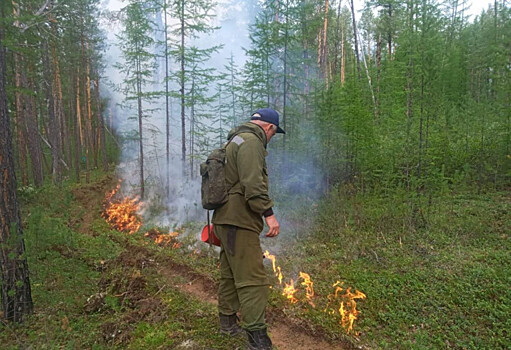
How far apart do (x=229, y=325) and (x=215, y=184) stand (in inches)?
70.1

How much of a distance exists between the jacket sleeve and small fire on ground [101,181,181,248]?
6001 millimetres

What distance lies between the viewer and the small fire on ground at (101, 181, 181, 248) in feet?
30.2

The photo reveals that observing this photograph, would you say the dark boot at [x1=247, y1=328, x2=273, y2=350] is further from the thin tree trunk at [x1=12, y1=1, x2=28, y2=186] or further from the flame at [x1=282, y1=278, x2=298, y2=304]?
the thin tree trunk at [x1=12, y1=1, x2=28, y2=186]

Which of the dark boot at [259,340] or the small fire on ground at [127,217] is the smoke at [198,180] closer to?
the small fire on ground at [127,217]

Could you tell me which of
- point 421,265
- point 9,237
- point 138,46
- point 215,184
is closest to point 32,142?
point 138,46

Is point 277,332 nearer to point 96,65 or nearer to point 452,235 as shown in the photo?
point 452,235

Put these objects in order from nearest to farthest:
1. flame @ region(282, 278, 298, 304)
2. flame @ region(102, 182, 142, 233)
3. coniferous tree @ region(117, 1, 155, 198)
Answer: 1. flame @ region(282, 278, 298, 304)
2. flame @ region(102, 182, 142, 233)
3. coniferous tree @ region(117, 1, 155, 198)

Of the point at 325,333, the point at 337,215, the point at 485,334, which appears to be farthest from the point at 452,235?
the point at 325,333

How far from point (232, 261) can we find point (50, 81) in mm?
17696

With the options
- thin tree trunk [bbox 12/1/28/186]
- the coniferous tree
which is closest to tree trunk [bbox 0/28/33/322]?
the coniferous tree

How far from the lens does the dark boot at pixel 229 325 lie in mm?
3747

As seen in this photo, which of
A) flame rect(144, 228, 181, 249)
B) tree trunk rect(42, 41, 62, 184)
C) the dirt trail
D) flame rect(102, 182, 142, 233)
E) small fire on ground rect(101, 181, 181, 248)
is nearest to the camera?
the dirt trail

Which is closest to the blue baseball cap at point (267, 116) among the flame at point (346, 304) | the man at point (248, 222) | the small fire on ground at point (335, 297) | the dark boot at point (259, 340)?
the man at point (248, 222)

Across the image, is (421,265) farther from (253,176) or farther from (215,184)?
(215,184)
